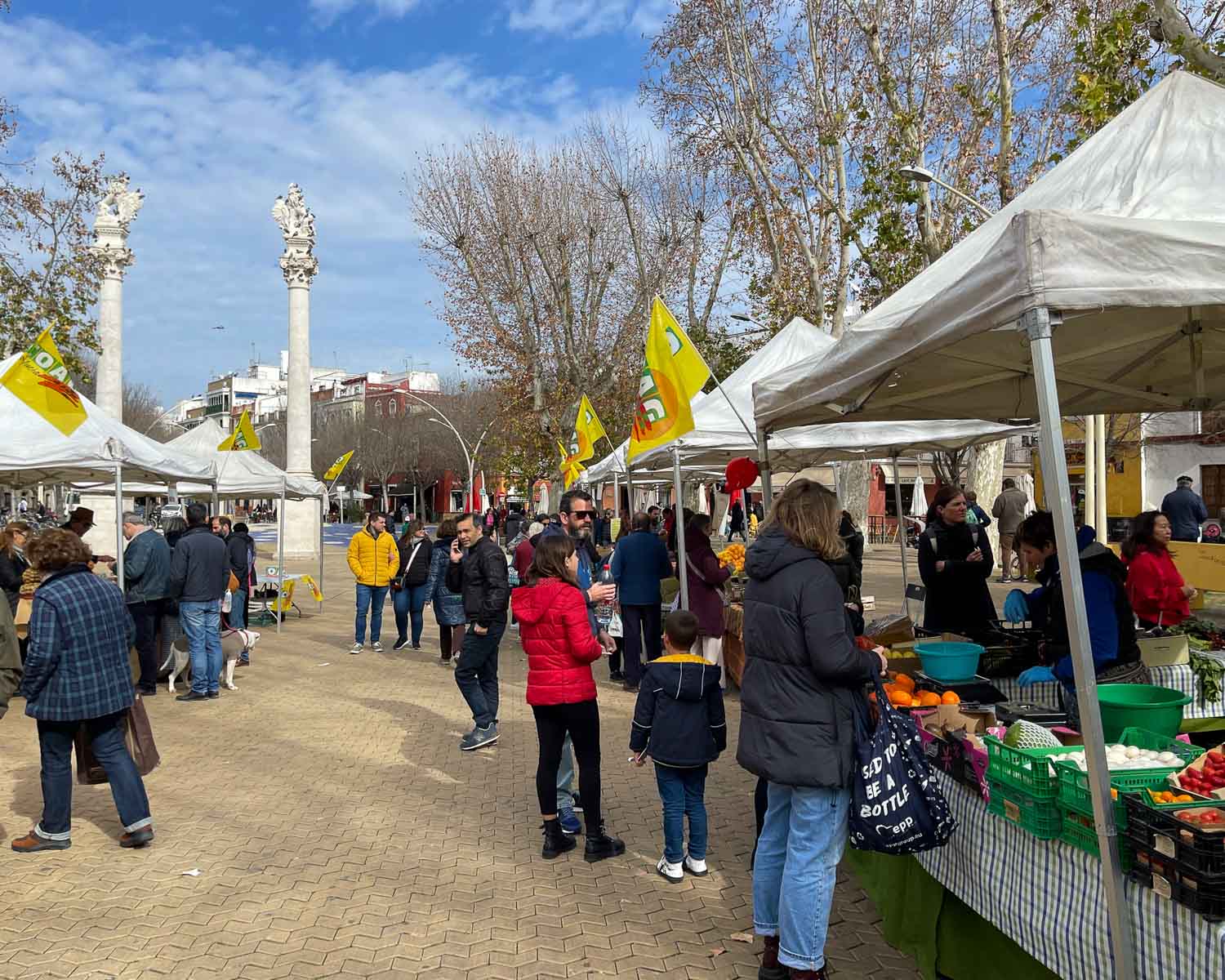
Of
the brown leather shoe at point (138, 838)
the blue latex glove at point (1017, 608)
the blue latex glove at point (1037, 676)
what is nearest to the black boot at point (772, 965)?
the blue latex glove at point (1037, 676)

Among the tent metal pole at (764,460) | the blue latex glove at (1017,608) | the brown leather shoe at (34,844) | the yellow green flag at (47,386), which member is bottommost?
the brown leather shoe at (34,844)

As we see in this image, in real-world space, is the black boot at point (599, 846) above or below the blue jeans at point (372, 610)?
below

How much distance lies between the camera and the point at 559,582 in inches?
209

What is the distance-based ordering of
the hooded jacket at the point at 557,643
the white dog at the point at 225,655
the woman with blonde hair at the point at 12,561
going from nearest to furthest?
the hooded jacket at the point at 557,643 → the woman with blonde hair at the point at 12,561 → the white dog at the point at 225,655

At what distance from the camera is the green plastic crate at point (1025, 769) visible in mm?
3139

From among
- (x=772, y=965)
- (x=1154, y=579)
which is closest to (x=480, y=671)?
(x=772, y=965)

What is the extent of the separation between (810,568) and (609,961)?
1976 mm

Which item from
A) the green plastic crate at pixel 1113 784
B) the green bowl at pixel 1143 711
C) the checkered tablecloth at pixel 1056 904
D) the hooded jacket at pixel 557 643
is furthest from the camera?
the hooded jacket at pixel 557 643

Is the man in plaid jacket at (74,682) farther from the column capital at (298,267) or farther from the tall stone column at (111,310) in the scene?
the column capital at (298,267)

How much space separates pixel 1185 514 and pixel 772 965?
1739cm

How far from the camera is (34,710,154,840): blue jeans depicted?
542 cm

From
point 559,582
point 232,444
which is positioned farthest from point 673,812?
point 232,444

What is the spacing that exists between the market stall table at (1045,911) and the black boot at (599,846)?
1.67 metres

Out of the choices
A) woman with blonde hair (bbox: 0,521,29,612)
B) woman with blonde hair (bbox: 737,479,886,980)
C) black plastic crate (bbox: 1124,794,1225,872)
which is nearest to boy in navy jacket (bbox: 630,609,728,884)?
woman with blonde hair (bbox: 737,479,886,980)
